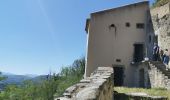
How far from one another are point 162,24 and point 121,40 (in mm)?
3974

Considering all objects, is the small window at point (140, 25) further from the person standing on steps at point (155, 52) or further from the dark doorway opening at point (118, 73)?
the dark doorway opening at point (118, 73)

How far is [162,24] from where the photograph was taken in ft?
90.4

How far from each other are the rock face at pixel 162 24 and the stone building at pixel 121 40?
0.87 m

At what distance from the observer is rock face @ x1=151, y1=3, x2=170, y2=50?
26922 millimetres

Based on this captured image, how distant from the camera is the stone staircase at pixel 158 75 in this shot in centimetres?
2242

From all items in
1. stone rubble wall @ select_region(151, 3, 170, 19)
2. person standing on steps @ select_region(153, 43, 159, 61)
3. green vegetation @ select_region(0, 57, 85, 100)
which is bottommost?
green vegetation @ select_region(0, 57, 85, 100)

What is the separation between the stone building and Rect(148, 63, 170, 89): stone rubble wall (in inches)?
116

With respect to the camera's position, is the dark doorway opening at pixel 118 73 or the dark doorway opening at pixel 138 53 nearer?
the dark doorway opening at pixel 118 73

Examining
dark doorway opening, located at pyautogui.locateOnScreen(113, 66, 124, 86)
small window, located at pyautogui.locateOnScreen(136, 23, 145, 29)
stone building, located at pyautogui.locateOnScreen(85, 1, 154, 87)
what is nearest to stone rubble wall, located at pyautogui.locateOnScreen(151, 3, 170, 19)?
stone building, located at pyautogui.locateOnScreen(85, 1, 154, 87)

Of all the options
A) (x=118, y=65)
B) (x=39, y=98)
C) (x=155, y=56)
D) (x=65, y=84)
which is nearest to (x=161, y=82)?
(x=155, y=56)

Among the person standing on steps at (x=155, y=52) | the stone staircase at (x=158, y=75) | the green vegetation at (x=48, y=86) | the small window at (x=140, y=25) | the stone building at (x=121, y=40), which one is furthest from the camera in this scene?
the green vegetation at (x=48, y=86)

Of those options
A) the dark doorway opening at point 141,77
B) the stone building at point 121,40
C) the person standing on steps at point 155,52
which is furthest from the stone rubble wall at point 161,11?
the dark doorway opening at point 141,77

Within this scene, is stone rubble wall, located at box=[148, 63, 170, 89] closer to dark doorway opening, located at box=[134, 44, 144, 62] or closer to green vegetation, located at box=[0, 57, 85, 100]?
dark doorway opening, located at box=[134, 44, 144, 62]

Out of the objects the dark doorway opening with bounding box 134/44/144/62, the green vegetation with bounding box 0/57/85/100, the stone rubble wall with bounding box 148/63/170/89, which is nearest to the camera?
the stone rubble wall with bounding box 148/63/170/89
